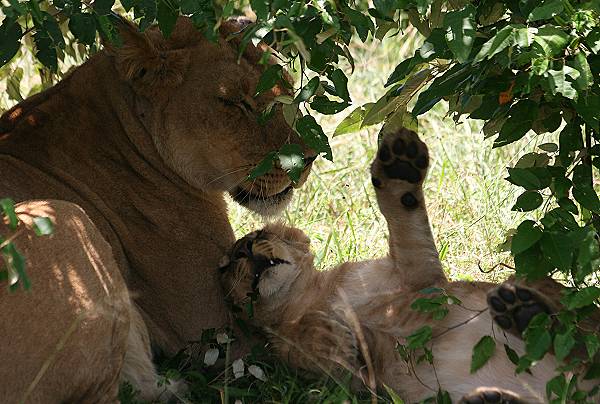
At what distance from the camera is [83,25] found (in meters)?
3.61

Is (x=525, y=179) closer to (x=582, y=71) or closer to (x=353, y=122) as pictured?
(x=582, y=71)

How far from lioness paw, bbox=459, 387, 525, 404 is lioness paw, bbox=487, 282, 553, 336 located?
0.21m

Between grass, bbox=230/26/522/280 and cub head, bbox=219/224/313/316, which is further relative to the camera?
grass, bbox=230/26/522/280

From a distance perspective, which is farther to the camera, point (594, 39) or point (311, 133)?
point (311, 133)

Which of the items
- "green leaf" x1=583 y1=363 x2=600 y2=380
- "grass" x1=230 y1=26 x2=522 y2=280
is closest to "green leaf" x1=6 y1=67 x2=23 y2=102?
"grass" x1=230 y1=26 x2=522 y2=280

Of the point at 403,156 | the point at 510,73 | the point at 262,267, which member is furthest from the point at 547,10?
the point at 262,267

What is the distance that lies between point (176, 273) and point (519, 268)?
1648mm

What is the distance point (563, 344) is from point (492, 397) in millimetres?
404

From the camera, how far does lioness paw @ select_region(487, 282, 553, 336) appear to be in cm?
356

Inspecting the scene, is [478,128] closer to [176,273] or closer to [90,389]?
[176,273]

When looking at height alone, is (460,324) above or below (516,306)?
below

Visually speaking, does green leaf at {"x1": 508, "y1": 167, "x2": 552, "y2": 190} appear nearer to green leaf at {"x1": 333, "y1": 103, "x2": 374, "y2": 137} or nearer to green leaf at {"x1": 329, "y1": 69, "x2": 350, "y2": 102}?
green leaf at {"x1": 329, "y1": 69, "x2": 350, "y2": 102}

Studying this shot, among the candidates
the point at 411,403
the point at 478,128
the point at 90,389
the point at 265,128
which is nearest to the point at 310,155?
the point at 265,128

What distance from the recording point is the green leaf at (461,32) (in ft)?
10.1
